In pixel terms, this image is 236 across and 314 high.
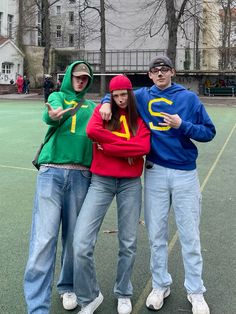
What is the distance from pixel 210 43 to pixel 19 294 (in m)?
59.5

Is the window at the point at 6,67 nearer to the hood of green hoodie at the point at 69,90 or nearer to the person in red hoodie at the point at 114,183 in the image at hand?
the hood of green hoodie at the point at 69,90

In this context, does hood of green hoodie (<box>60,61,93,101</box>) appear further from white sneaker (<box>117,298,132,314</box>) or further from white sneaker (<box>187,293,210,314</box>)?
white sneaker (<box>187,293,210,314</box>)

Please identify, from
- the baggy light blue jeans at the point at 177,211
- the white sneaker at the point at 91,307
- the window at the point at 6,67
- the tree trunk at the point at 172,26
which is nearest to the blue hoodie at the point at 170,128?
the baggy light blue jeans at the point at 177,211

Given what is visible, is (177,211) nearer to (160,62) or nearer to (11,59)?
(160,62)

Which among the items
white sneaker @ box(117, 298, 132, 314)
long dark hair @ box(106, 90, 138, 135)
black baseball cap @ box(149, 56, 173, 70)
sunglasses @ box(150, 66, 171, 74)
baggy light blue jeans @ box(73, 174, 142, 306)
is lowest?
white sneaker @ box(117, 298, 132, 314)

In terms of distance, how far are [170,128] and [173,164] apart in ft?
0.91

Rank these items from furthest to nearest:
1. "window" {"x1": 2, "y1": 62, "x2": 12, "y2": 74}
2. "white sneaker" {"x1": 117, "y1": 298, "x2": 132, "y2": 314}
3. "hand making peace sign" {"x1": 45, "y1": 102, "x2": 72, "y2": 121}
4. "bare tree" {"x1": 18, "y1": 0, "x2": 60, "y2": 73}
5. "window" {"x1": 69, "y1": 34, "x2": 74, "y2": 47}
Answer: "window" {"x1": 69, "y1": 34, "x2": 74, "y2": 47} → "window" {"x1": 2, "y1": 62, "x2": 12, "y2": 74} → "bare tree" {"x1": 18, "y1": 0, "x2": 60, "y2": 73} → "white sneaker" {"x1": 117, "y1": 298, "x2": 132, "y2": 314} → "hand making peace sign" {"x1": 45, "y1": 102, "x2": 72, "y2": 121}

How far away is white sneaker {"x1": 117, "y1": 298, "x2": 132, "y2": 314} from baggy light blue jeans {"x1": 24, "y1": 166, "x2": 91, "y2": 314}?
1.83ft

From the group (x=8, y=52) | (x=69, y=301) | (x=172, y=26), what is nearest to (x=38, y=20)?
(x=8, y=52)

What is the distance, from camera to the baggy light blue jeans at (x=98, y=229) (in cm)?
317

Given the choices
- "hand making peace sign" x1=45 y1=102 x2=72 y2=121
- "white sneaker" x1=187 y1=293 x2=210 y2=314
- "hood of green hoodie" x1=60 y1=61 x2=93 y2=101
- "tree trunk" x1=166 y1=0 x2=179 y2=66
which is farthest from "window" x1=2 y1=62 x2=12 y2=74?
"white sneaker" x1=187 y1=293 x2=210 y2=314

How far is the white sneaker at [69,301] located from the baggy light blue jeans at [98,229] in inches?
8.3

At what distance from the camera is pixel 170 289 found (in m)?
3.82

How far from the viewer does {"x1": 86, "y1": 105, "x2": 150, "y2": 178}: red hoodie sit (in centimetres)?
315
